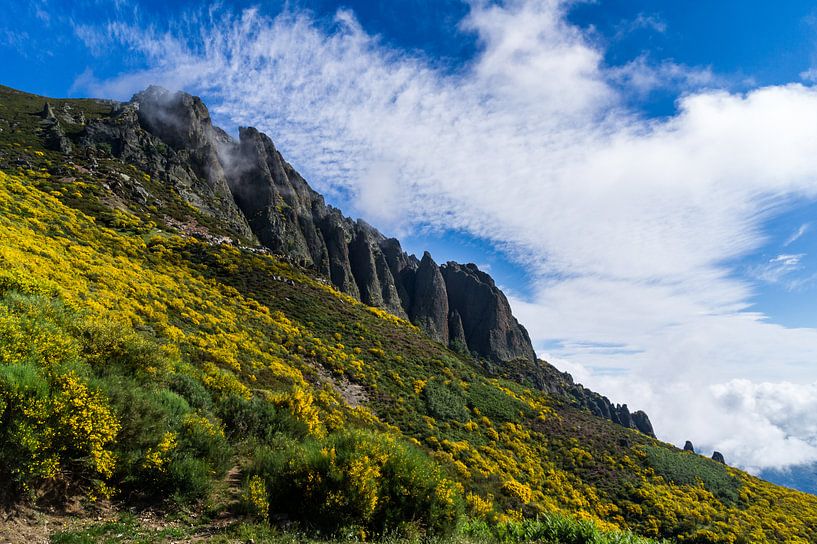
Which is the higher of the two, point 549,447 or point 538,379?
point 538,379

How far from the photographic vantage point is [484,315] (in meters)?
96.1

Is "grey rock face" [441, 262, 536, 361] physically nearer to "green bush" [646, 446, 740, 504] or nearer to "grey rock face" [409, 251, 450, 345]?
"grey rock face" [409, 251, 450, 345]

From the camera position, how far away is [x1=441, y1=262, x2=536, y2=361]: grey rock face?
3600 inches

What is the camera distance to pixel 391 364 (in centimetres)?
3850

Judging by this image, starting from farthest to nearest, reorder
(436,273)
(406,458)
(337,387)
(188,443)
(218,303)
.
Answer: (436,273), (218,303), (337,387), (406,458), (188,443)

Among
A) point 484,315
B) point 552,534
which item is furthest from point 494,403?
point 484,315

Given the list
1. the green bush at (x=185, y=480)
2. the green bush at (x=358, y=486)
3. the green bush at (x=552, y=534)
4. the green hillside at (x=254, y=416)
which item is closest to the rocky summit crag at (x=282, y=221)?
the green hillside at (x=254, y=416)

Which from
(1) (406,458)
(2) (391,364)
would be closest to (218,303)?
(2) (391,364)

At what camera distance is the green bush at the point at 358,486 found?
318 inches

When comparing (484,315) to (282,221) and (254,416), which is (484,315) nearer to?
(282,221)

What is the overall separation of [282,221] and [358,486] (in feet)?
241

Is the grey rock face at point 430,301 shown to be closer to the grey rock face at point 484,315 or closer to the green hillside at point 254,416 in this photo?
the grey rock face at point 484,315

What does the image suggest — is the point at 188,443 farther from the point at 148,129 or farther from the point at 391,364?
the point at 148,129

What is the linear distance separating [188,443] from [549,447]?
39506 mm
